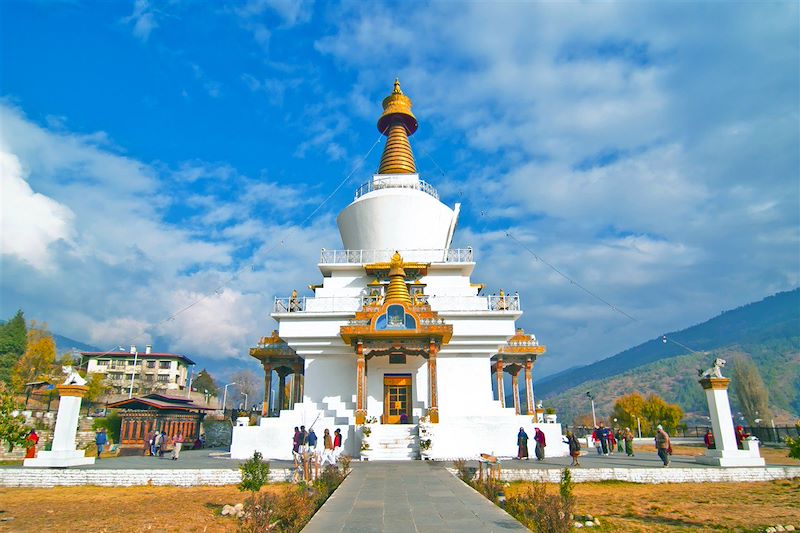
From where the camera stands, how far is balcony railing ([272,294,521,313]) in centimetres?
2300

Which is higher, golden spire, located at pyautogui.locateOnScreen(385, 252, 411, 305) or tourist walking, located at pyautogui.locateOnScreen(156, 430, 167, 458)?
golden spire, located at pyautogui.locateOnScreen(385, 252, 411, 305)

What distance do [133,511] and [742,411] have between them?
63248 mm

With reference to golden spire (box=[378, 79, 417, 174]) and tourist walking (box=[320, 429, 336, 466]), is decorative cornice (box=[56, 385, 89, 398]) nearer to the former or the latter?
tourist walking (box=[320, 429, 336, 466])

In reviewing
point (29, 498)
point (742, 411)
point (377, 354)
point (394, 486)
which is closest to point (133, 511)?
point (29, 498)

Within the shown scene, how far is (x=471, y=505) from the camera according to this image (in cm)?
827

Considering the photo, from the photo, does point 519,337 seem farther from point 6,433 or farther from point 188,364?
point 188,364

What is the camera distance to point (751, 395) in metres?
54.3

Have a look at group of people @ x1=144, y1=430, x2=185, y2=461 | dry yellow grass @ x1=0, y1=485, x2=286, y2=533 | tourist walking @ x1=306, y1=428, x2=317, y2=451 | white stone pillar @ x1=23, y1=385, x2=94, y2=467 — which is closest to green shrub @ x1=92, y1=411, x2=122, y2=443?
group of people @ x1=144, y1=430, x2=185, y2=461

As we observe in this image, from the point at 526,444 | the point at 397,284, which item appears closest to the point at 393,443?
the point at 526,444

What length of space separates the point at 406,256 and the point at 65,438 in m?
15.7

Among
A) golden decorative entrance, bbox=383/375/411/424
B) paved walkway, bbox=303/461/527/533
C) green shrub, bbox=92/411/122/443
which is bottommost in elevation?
paved walkway, bbox=303/461/527/533

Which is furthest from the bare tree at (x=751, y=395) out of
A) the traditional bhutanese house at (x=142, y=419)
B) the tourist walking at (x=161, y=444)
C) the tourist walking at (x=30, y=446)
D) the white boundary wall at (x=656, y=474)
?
the tourist walking at (x=30, y=446)

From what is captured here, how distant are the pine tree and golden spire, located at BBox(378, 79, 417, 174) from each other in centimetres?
4144

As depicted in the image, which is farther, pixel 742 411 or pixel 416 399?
pixel 742 411
